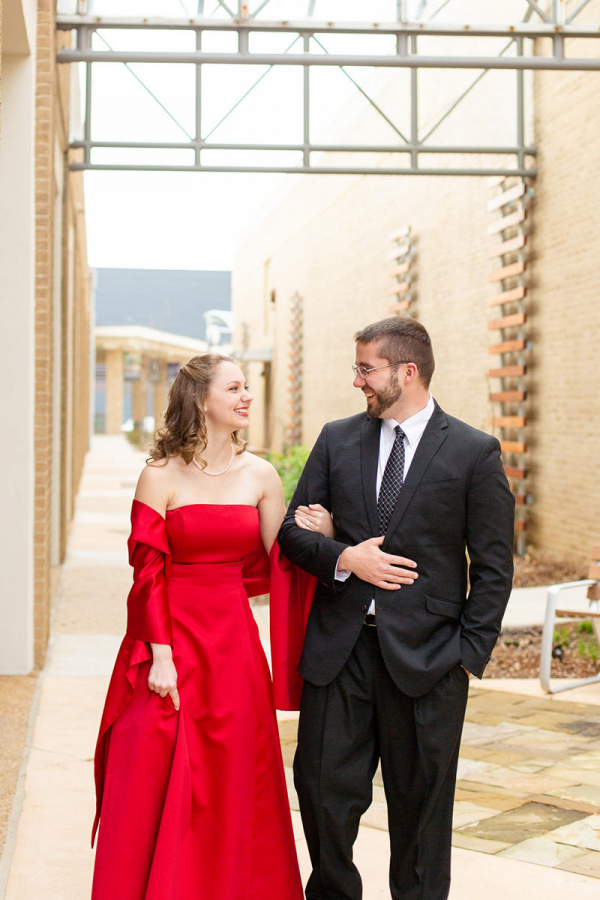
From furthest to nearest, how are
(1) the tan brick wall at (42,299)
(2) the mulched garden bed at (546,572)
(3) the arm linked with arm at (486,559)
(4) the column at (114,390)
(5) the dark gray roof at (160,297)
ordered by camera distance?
(5) the dark gray roof at (160,297) < (4) the column at (114,390) < (2) the mulched garden bed at (546,572) < (1) the tan brick wall at (42,299) < (3) the arm linked with arm at (486,559)

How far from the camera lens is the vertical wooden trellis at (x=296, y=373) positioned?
27.0 m

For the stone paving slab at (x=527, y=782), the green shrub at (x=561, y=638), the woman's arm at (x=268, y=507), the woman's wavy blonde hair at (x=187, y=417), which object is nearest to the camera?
the woman's wavy blonde hair at (x=187, y=417)

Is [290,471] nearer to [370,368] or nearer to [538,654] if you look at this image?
[538,654]

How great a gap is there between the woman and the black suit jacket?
0.15 metres

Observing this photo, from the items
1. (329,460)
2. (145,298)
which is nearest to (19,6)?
(329,460)

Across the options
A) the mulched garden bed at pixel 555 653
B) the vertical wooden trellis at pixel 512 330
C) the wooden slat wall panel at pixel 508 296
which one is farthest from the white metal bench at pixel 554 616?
the wooden slat wall panel at pixel 508 296

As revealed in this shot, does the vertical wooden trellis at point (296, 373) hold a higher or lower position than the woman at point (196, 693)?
higher

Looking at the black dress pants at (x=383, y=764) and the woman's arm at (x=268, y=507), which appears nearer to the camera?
the black dress pants at (x=383, y=764)

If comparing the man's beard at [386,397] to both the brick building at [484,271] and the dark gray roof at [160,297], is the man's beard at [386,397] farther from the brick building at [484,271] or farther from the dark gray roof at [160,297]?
the dark gray roof at [160,297]

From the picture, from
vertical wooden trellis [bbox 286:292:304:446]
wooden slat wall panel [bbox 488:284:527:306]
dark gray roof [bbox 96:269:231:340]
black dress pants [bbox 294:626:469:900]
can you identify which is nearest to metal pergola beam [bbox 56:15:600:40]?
wooden slat wall panel [bbox 488:284:527:306]

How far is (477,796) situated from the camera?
4.45 meters

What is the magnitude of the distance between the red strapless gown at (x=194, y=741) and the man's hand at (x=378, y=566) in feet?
1.19

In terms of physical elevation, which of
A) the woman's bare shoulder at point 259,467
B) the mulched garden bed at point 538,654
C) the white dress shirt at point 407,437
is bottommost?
the mulched garden bed at point 538,654

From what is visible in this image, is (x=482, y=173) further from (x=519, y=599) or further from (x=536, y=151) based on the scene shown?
(x=519, y=599)
